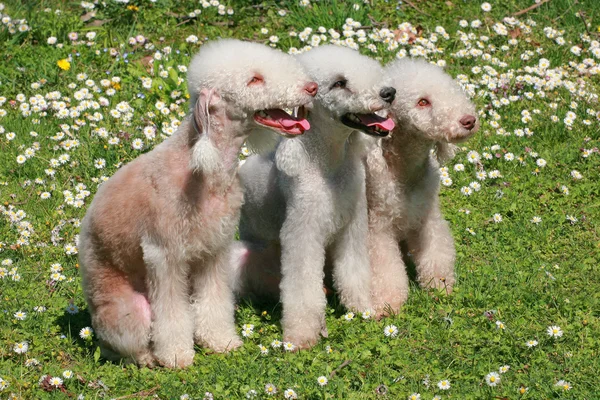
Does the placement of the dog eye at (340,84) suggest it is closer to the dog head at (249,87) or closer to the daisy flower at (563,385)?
the dog head at (249,87)

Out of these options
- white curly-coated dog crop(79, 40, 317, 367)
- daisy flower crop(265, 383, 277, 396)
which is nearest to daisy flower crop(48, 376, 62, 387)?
white curly-coated dog crop(79, 40, 317, 367)

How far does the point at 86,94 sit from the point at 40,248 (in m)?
1.87

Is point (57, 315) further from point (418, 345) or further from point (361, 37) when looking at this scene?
point (361, 37)

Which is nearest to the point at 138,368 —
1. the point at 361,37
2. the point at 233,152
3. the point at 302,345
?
the point at 302,345

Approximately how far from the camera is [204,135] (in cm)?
497

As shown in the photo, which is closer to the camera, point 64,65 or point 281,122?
point 281,122

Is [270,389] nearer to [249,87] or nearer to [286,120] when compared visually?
[286,120]

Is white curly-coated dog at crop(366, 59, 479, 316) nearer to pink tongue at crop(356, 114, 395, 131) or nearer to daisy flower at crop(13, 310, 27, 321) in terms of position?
pink tongue at crop(356, 114, 395, 131)

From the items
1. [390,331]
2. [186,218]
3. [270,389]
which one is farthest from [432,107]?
[270,389]

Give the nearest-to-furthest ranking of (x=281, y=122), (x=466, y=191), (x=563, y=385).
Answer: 1. (x=563, y=385)
2. (x=281, y=122)
3. (x=466, y=191)

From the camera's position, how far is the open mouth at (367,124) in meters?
5.36

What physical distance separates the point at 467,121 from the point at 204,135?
1.65 meters

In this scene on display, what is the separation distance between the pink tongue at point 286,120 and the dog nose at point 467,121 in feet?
3.40

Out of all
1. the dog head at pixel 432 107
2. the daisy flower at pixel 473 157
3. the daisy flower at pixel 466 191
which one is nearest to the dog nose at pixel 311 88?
the dog head at pixel 432 107
